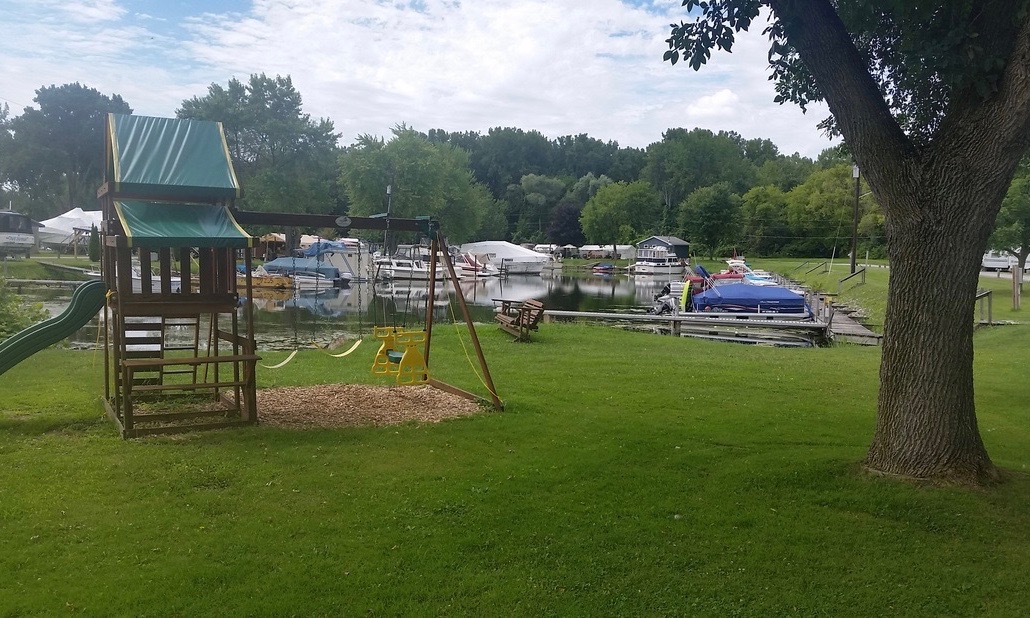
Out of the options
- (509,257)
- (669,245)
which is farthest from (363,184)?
(669,245)

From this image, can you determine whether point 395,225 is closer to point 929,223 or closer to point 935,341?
point 929,223

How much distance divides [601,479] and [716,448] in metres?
1.87

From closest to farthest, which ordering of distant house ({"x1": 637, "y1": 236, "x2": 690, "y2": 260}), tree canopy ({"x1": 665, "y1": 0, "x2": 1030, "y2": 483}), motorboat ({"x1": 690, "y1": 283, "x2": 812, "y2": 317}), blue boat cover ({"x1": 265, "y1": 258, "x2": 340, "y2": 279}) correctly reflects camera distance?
tree canopy ({"x1": 665, "y1": 0, "x2": 1030, "y2": 483}), motorboat ({"x1": 690, "y1": 283, "x2": 812, "y2": 317}), blue boat cover ({"x1": 265, "y1": 258, "x2": 340, "y2": 279}), distant house ({"x1": 637, "y1": 236, "x2": 690, "y2": 260})

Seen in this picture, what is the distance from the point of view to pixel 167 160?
925 cm

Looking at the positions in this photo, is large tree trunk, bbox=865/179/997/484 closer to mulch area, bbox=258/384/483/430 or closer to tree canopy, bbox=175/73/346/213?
mulch area, bbox=258/384/483/430

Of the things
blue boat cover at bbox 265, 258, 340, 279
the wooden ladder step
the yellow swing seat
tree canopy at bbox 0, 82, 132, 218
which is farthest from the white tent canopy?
the wooden ladder step

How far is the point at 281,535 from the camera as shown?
584 centimetres

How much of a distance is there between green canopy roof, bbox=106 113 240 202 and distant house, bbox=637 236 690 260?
75782 mm

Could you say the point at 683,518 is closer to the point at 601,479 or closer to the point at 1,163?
the point at 601,479

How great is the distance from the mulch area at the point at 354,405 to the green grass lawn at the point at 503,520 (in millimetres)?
614

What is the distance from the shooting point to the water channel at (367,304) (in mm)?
23797

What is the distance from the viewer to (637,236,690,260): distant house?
83.3 metres

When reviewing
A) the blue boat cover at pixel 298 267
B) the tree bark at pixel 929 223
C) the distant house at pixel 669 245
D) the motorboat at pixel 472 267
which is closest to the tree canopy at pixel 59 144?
the blue boat cover at pixel 298 267

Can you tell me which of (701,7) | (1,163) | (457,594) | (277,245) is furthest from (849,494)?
(1,163)
